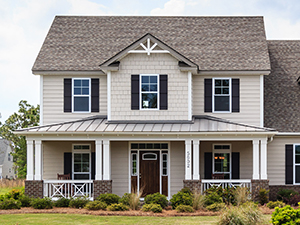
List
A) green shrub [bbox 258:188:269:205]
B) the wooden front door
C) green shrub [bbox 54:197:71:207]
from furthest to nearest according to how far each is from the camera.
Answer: the wooden front door < green shrub [bbox 258:188:269:205] < green shrub [bbox 54:197:71:207]

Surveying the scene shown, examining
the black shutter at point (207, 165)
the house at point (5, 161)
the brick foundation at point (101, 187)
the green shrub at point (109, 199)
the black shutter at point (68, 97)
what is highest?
the black shutter at point (68, 97)

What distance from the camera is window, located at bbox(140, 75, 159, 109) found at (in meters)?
19.8

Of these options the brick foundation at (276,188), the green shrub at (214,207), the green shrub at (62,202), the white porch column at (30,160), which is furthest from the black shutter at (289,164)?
the white porch column at (30,160)

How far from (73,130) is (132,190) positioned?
402 cm

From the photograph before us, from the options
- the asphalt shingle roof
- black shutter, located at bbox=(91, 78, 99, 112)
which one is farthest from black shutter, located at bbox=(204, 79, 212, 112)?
black shutter, located at bbox=(91, 78, 99, 112)

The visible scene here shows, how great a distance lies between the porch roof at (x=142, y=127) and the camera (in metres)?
18.6

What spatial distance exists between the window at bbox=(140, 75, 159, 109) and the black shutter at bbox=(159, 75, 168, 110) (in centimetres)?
19

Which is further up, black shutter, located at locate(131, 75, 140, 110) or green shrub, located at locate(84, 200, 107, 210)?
black shutter, located at locate(131, 75, 140, 110)

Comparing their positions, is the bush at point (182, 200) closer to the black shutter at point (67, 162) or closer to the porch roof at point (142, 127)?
the porch roof at point (142, 127)

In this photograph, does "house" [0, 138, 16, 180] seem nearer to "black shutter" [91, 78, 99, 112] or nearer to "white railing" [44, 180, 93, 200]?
"black shutter" [91, 78, 99, 112]

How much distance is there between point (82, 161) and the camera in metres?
20.9

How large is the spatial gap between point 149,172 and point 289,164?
6590mm

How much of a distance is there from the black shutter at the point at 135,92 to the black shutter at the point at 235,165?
5.14 meters

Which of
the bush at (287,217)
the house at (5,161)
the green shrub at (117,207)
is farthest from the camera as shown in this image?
the house at (5,161)
